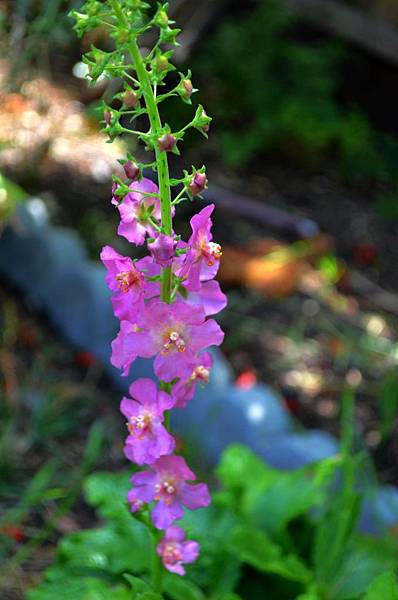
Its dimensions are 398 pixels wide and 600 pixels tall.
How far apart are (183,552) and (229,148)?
330 centimetres

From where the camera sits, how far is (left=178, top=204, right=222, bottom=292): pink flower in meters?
1.28

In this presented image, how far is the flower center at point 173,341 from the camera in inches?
51.8

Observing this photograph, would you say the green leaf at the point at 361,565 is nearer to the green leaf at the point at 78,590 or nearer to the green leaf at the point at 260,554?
the green leaf at the point at 260,554

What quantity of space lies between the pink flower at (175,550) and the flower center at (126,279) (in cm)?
44

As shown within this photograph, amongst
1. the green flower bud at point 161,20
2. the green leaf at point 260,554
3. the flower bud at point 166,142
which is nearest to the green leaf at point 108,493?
the green leaf at point 260,554

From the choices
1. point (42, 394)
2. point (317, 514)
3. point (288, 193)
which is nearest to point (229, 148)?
point (288, 193)

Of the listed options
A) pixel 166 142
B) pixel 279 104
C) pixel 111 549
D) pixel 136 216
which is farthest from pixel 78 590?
pixel 279 104

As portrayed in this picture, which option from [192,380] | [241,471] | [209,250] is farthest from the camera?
[241,471]

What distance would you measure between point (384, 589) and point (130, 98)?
0.84 m

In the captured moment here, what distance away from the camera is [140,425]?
1.37 metres

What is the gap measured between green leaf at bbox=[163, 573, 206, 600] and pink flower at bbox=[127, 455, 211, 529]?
1.28 ft

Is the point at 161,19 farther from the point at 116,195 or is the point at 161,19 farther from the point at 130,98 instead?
the point at 116,195

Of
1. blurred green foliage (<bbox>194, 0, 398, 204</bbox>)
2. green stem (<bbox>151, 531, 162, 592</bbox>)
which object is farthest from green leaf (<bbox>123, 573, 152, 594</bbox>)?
blurred green foliage (<bbox>194, 0, 398, 204</bbox>)

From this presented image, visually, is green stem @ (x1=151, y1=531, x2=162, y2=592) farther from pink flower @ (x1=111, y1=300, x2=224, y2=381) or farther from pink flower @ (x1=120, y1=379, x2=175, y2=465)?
pink flower @ (x1=111, y1=300, x2=224, y2=381)
